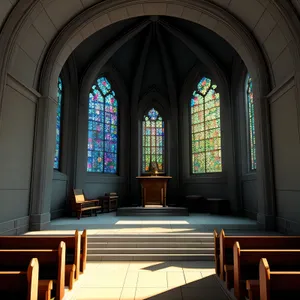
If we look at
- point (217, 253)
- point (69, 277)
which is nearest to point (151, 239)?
point (217, 253)

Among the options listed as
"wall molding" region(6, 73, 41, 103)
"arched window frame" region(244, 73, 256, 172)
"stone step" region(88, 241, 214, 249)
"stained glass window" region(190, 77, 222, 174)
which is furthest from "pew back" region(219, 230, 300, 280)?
"stained glass window" region(190, 77, 222, 174)

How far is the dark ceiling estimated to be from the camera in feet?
31.2

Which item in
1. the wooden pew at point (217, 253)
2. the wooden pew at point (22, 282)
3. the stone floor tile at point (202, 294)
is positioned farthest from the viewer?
the wooden pew at point (217, 253)

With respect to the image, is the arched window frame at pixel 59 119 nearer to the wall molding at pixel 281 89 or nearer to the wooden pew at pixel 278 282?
the wall molding at pixel 281 89

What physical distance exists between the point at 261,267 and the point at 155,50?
10239mm

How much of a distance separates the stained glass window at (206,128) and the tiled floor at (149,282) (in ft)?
19.4

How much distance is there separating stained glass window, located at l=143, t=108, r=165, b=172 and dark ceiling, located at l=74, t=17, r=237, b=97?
120 centimetres

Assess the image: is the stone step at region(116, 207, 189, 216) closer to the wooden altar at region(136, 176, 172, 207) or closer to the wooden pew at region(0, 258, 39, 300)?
the wooden altar at region(136, 176, 172, 207)

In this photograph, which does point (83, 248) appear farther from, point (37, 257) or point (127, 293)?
point (37, 257)

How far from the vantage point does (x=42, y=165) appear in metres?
6.06

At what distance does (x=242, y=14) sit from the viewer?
20.1 feet

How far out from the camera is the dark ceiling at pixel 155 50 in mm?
9500

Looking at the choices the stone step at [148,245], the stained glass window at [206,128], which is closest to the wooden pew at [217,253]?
the stone step at [148,245]

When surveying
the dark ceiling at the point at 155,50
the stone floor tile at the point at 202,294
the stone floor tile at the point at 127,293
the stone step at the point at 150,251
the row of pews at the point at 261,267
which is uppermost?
the dark ceiling at the point at 155,50
